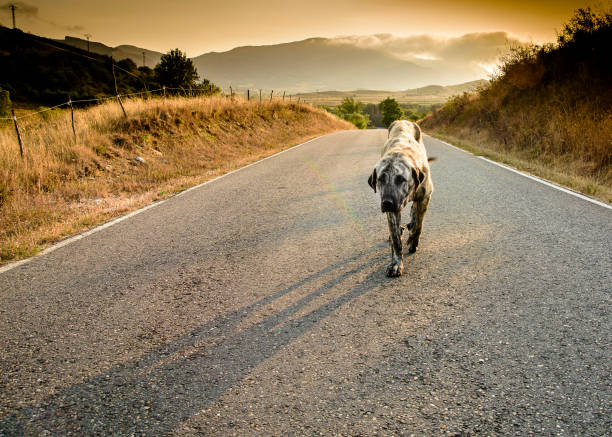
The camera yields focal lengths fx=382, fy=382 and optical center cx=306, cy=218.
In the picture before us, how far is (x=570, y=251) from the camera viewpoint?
4492 mm

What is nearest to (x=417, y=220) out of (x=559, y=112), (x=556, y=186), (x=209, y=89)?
(x=556, y=186)

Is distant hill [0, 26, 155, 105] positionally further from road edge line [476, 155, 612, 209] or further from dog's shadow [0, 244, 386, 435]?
dog's shadow [0, 244, 386, 435]

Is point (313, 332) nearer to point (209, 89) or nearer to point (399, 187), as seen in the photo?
point (399, 187)

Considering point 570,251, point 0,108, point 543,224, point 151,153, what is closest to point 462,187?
point 543,224

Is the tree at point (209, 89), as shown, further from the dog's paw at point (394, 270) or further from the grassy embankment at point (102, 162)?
the dog's paw at point (394, 270)

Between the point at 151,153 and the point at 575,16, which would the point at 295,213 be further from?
the point at 575,16

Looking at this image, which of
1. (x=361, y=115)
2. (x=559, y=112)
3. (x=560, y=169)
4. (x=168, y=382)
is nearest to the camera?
(x=168, y=382)

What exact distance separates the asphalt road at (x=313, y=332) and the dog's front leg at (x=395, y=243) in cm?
11

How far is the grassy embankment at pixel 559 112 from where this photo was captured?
33.9 ft

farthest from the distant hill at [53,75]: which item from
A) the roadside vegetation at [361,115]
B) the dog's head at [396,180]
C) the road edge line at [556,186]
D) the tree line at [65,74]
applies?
the roadside vegetation at [361,115]

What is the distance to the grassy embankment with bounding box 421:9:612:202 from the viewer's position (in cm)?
1034

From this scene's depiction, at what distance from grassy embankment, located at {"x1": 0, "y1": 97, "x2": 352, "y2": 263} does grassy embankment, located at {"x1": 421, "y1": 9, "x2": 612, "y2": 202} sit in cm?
933

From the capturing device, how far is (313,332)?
9.96ft

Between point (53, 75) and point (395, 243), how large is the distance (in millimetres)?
65177
